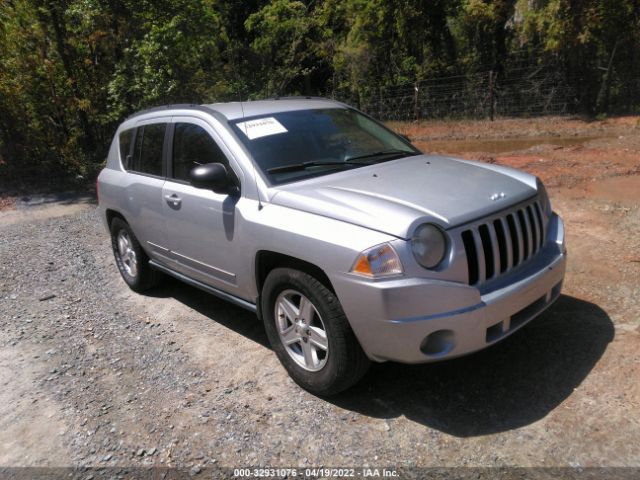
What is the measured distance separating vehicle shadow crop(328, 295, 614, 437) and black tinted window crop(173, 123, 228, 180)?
77.1 inches

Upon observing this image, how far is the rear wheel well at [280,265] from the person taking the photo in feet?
11.0

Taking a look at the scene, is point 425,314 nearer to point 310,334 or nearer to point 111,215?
point 310,334

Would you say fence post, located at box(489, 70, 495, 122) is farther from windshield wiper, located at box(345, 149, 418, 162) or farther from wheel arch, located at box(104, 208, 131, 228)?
wheel arch, located at box(104, 208, 131, 228)

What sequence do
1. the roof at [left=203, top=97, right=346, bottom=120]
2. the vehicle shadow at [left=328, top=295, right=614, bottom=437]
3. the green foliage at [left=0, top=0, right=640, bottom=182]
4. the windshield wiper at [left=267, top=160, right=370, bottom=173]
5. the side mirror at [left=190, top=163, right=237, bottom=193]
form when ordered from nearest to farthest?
the vehicle shadow at [left=328, top=295, right=614, bottom=437], the side mirror at [left=190, top=163, right=237, bottom=193], the windshield wiper at [left=267, top=160, right=370, bottom=173], the roof at [left=203, top=97, right=346, bottom=120], the green foliage at [left=0, top=0, right=640, bottom=182]

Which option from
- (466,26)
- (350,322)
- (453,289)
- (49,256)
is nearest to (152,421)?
(350,322)

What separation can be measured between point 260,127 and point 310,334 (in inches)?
64.2

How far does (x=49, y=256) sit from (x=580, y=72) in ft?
56.0

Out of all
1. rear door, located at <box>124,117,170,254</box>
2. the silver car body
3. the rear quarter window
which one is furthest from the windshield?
the rear quarter window

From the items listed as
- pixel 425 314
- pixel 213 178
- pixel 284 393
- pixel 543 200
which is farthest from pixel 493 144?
pixel 425 314

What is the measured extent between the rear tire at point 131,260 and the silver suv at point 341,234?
0.59 meters

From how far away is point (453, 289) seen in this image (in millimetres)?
2996

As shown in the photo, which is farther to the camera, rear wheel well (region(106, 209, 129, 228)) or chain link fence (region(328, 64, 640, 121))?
chain link fence (region(328, 64, 640, 121))

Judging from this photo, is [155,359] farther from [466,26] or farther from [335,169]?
[466,26]

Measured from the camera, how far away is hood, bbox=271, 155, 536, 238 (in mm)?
3121
